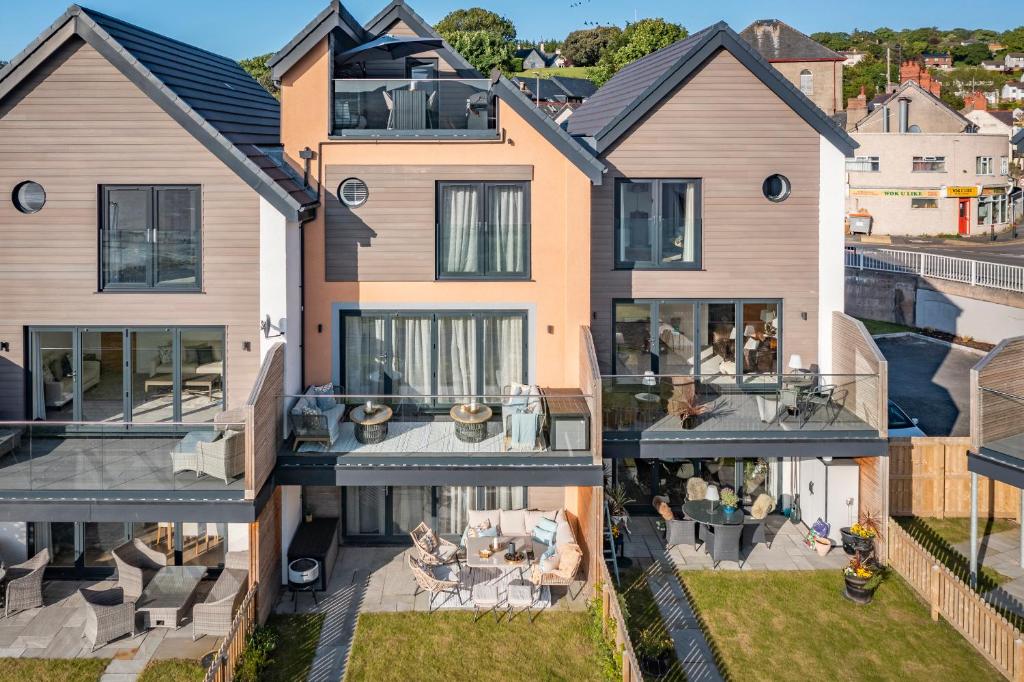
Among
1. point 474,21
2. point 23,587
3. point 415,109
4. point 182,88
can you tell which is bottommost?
point 23,587

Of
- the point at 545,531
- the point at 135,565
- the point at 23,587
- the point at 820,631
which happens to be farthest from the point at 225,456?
the point at 820,631

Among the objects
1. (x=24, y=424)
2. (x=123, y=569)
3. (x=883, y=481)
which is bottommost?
(x=123, y=569)

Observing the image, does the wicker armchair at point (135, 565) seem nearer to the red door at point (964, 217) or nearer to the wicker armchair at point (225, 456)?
the wicker armchair at point (225, 456)

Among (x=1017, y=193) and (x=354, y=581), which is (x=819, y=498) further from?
(x=1017, y=193)

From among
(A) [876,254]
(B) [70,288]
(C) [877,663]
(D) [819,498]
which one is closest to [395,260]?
(B) [70,288]

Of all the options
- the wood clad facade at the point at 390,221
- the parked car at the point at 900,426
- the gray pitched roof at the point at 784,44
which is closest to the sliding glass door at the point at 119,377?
the wood clad facade at the point at 390,221

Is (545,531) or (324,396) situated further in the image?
(545,531)

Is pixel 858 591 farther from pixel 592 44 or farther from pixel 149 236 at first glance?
pixel 592 44
